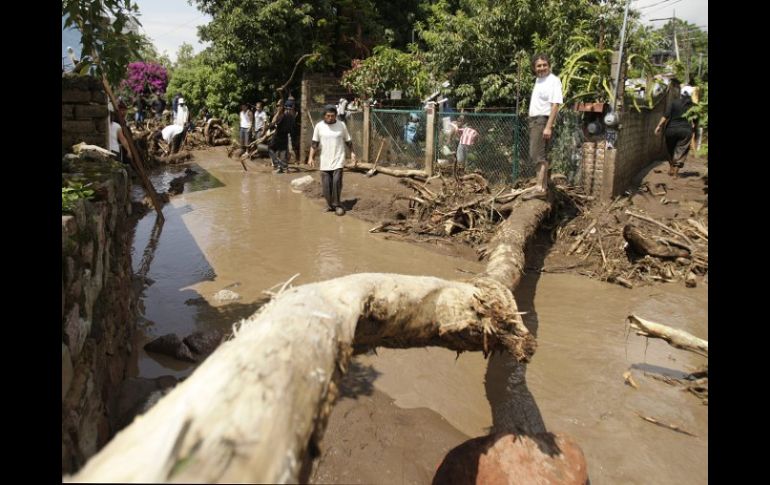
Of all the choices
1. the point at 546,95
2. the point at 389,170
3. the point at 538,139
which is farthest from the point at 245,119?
the point at 546,95

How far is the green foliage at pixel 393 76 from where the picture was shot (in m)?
13.7

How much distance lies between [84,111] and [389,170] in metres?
6.51

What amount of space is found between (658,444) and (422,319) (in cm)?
200

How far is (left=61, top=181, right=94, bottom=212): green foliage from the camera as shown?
2.80 m

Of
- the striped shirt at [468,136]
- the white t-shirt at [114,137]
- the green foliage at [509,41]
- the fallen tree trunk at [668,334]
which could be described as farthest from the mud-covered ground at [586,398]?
the white t-shirt at [114,137]

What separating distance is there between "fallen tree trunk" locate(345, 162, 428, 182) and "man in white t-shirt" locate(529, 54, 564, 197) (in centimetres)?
401

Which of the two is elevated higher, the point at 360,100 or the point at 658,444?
the point at 360,100

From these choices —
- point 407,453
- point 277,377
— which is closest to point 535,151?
point 407,453

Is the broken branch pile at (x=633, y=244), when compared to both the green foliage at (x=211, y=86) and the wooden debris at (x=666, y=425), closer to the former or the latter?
the wooden debris at (x=666, y=425)

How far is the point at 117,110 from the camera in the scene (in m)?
8.52

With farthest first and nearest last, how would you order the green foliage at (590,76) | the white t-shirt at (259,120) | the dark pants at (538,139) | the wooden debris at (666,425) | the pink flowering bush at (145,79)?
the pink flowering bush at (145,79) < the white t-shirt at (259,120) < the green foliage at (590,76) < the dark pants at (538,139) < the wooden debris at (666,425)

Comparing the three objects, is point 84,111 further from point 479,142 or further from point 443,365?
point 479,142

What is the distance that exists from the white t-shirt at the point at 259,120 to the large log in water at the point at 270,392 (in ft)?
48.0

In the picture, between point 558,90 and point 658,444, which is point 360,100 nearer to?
point 558,90
